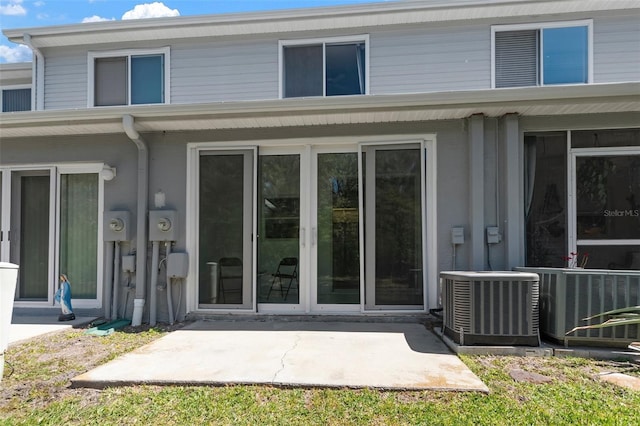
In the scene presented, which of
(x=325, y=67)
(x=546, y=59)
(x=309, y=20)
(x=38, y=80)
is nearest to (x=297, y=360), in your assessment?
(x=325, y=67)

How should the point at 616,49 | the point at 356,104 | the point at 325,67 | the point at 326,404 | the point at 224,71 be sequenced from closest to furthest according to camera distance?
1. the point at 326,404
2. the point at 356,104
3. the point at 616,49
4. the point at 325,67
5. the point at 224,71

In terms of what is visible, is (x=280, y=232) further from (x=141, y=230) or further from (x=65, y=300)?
(x=65, y=300)

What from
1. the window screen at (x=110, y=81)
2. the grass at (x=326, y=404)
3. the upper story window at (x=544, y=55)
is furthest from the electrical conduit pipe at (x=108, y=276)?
the upper story window at (x=544, y=55)

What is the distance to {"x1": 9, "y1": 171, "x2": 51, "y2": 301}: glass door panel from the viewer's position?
218 inches

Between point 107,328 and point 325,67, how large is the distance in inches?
204

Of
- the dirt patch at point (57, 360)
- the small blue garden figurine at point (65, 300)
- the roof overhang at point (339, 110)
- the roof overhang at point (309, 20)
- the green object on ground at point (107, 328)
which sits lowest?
the dirt patch at point (57, 360)

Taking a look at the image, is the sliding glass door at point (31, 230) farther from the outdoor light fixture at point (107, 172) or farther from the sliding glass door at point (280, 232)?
the sliding glass door at point (280, 232)

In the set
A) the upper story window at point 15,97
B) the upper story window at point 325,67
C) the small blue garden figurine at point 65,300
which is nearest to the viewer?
the small blue garden figurine at point 65,300

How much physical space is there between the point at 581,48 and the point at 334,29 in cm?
411

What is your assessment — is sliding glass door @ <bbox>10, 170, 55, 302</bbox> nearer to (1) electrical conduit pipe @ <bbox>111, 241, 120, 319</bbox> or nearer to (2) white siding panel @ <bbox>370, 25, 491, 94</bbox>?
(1) electrical conduit pipe @ <bbox>111, 241, 120, 319</bbox>

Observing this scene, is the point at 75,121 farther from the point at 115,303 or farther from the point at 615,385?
the point at 615,385

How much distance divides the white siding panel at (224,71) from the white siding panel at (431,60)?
1.85 m

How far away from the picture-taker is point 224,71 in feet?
22.8

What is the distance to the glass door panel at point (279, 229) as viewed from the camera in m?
5.23
